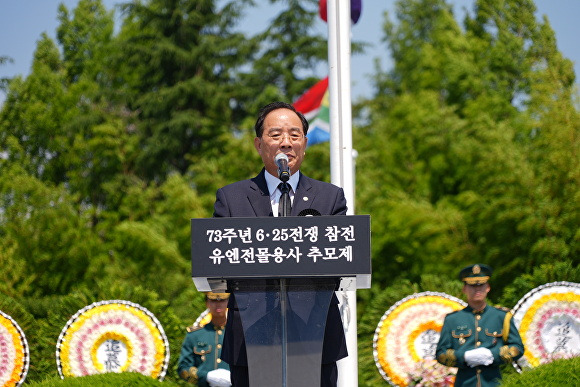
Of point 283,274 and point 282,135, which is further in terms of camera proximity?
point 282,135

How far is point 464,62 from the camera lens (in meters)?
18.6

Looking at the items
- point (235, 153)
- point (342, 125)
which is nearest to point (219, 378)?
point (342, 125)

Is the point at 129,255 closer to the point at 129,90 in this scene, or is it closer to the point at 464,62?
the point at 129,90

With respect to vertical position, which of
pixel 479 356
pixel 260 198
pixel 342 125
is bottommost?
pixel 479 356

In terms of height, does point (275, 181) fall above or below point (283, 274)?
above

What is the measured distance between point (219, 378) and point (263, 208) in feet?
11.1

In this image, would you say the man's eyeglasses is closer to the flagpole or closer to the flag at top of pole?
the flagpole

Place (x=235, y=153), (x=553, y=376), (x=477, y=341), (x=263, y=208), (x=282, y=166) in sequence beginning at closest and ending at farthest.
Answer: (x=282, y=166), (x=263, y=208), (x=553, y=376), (x=477, y=341), (x=235, y=153)

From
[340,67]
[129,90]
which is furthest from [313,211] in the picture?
[129,90]

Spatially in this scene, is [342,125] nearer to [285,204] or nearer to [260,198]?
[260,198]

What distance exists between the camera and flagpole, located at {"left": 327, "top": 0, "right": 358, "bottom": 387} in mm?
6305

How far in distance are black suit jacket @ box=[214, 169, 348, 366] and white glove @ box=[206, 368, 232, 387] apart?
314cm

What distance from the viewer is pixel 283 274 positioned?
3031 millimetres

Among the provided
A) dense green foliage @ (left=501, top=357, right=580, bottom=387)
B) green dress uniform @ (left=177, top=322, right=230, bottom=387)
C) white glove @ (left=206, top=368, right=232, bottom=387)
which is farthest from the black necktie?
green dress uniform @ (left=177, top=322, right=230, bottom=387)
